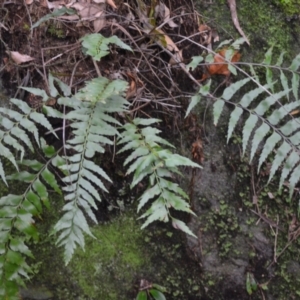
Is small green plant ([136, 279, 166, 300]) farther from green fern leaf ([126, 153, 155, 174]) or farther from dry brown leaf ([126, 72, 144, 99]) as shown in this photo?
dry brown leaf ([126, 72, 144, 99])

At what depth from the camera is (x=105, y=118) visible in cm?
240

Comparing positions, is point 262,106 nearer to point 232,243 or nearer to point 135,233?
point 232,243

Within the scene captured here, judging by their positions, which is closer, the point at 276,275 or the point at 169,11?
the point at 276,275

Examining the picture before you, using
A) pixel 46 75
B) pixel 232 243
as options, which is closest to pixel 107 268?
pixel 232 243

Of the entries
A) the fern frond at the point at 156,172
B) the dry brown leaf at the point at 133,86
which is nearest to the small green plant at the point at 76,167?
the fern frond at the point at 156,172

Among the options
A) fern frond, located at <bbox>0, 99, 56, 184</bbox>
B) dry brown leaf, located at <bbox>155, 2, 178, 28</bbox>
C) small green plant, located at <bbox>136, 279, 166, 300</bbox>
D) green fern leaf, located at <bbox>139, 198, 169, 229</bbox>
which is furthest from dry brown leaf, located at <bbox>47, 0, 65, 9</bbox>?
small green plant, located at <bbox>136, 279, 166, 300</bbox>

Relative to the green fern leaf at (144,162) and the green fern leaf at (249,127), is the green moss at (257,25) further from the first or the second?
the green fern leaf at (144,162)

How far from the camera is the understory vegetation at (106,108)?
233 cm

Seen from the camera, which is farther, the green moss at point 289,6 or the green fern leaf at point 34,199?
the green moss at point 289,6

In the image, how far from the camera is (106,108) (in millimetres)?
2432

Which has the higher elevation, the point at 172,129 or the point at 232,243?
the point at 172,129

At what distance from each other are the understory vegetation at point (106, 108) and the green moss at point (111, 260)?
0.10 metres

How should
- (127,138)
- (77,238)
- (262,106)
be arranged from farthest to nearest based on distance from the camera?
(262,106), (127,138), (77,238)

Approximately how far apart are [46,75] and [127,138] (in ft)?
2.28
